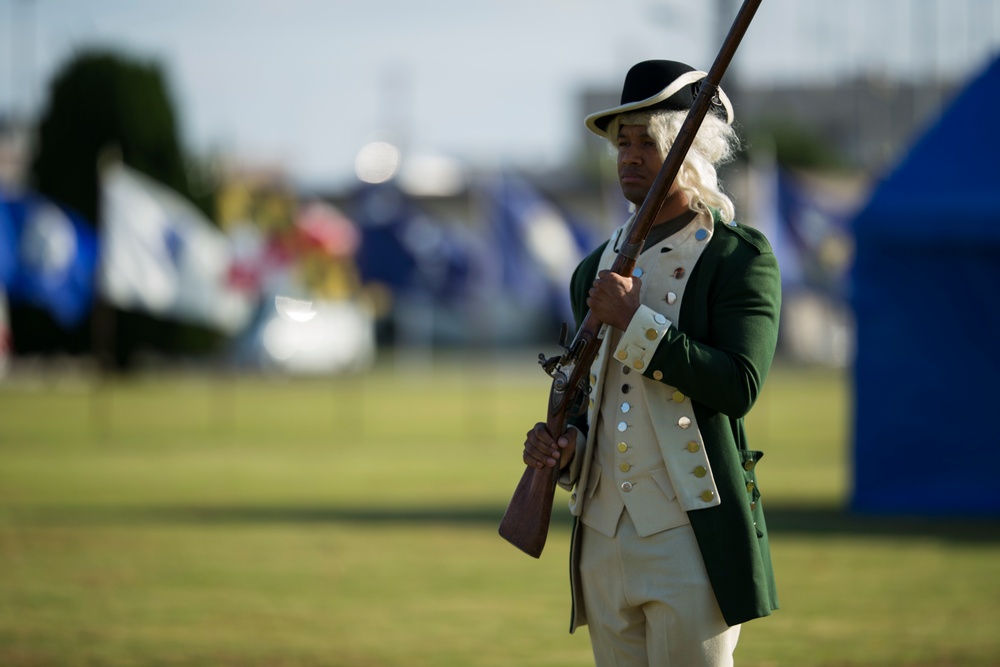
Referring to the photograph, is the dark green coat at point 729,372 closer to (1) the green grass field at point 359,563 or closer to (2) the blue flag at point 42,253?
(1) the green grass field at point 359,563

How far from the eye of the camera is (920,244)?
12.4 m

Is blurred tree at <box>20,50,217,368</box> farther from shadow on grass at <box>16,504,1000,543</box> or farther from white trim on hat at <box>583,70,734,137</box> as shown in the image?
white trim on hat at <box>583,70,734,137</box>

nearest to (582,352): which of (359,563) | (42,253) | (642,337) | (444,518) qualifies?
(642,337)

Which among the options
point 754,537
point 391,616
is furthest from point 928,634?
point 754,537

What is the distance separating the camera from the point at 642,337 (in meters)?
3.73

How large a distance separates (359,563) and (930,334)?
5.44m

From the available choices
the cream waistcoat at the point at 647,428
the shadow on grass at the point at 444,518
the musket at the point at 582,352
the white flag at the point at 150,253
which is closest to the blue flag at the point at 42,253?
the white flag at the point at 150,253

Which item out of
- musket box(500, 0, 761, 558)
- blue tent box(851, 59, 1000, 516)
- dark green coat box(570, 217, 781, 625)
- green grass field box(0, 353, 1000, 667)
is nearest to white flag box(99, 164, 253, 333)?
green grass field box(0, 353, 1000, 667)

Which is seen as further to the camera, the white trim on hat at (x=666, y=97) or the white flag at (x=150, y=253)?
the white flag at (x=150, y=253)

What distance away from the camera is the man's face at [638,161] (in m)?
3.94

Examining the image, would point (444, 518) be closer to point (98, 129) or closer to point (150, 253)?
point (150, 253)

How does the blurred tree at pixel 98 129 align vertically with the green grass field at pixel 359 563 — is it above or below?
above

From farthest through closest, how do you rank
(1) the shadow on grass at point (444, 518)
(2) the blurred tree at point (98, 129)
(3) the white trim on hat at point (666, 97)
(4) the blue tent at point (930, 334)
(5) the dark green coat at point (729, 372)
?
(2) the blurred tree at point (98, 129) < (4) the blue tent at point (930, 334) < (1) the shadow on grass at point (444, 518) < (3) the white trim on hat at point (666, 97) < (5) the dark green coat at point (729, 372)

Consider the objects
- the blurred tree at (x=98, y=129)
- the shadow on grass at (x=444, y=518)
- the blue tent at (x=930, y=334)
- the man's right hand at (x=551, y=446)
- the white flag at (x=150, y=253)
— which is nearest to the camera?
the man's right hand at (x=551, y=446)
